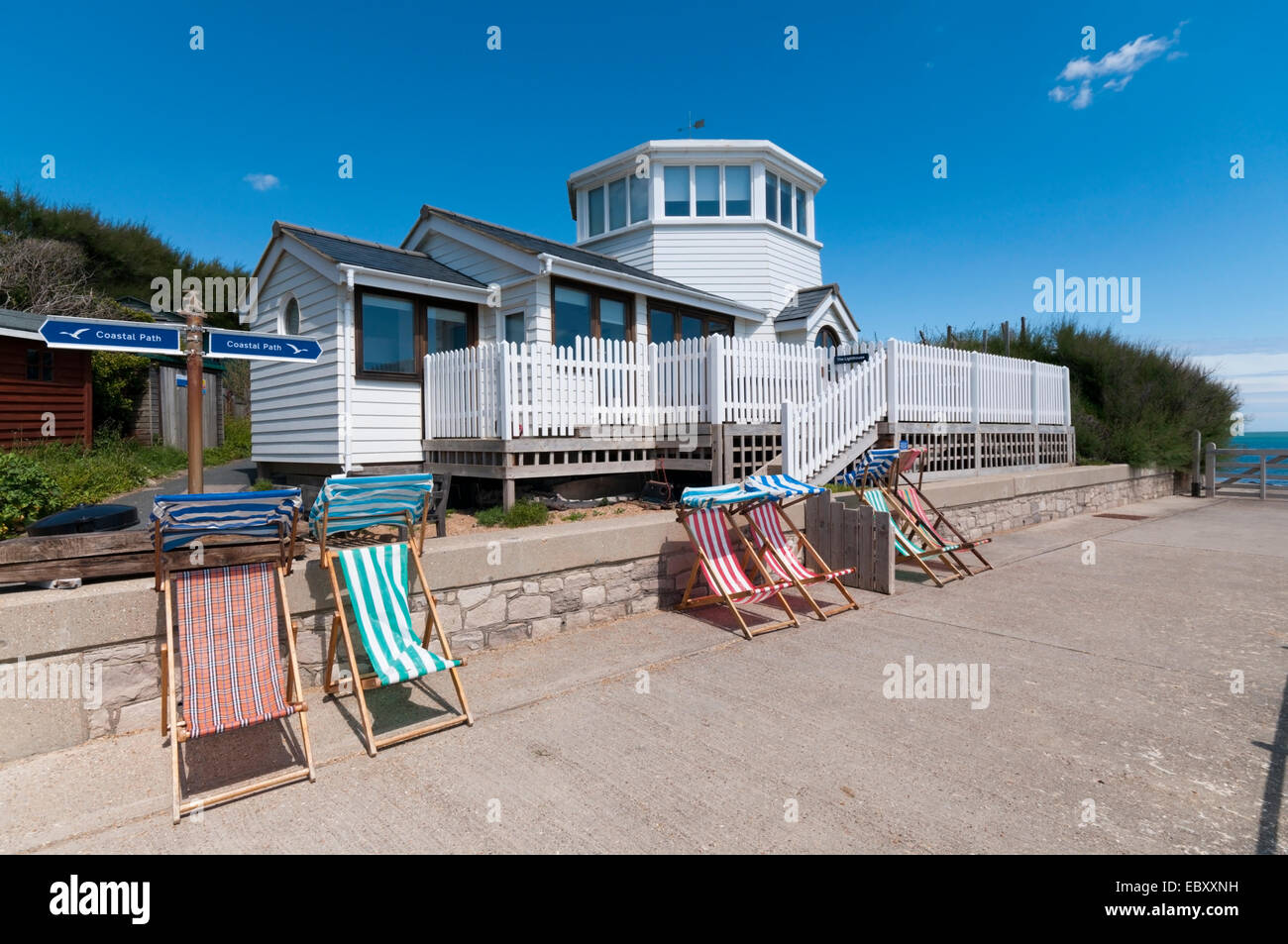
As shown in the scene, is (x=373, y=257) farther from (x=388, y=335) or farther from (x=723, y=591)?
(x=723, y=591)

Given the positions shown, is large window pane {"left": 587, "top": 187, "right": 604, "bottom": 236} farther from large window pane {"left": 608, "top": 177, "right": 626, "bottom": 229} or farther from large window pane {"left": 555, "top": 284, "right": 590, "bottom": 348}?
large window pane {"left": 555, "top": 284, "right": 590, "bottom": 348}

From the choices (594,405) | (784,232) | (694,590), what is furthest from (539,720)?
(784,232)

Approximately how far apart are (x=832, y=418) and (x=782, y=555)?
3414 millimetres

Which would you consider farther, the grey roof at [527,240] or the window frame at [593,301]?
the grey roof at [527,240]

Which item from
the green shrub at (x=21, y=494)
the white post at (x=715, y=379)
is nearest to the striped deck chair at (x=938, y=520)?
the white post at (x=715, y=379)

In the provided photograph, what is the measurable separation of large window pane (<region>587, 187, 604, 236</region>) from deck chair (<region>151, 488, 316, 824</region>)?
15302 millimetres

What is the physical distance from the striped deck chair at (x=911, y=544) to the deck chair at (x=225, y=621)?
5.63 meters

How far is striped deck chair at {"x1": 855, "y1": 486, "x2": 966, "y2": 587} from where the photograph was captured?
23.9 feet

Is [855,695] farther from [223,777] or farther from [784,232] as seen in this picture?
[784,232]

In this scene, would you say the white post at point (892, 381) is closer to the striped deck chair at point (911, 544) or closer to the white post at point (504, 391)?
the striped deck chair at point (911, 544)

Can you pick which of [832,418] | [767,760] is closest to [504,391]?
[832,418]

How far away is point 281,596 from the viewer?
377cm

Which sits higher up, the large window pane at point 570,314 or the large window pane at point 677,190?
the large window pane at point 677,190

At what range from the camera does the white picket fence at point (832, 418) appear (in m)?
8.34
